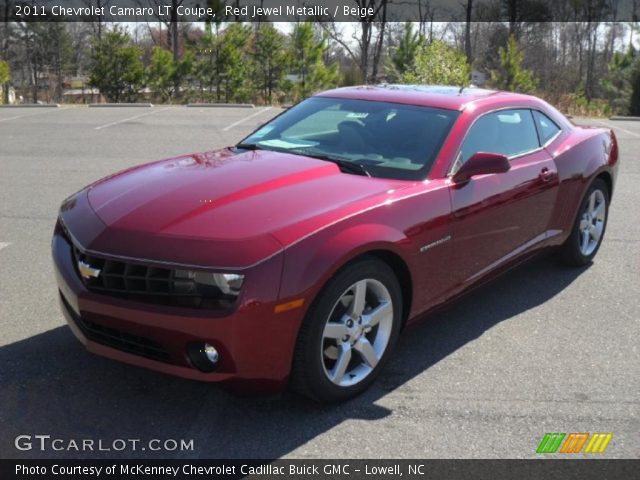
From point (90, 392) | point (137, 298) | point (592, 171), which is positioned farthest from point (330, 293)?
point (592, 171)

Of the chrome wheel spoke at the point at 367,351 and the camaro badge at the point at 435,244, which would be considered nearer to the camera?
the chrome wheel spoke at the point at 367,351

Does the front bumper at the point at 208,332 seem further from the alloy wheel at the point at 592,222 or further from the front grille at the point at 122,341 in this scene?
the alloy wheel at the point at 592,222

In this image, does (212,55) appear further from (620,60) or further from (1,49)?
(620,60)

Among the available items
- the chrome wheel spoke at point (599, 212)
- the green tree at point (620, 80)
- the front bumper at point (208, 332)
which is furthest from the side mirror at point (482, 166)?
the green tree at point (620, 80)

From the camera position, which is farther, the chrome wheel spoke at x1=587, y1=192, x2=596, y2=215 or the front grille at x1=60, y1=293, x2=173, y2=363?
the chrome wheel spoke at x1=587, y1=192, x2=596, y2=215

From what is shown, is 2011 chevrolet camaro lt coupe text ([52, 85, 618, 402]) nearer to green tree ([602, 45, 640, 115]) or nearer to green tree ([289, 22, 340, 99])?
green tree ([289, 22, 340, 99])

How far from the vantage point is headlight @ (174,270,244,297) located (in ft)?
9.64

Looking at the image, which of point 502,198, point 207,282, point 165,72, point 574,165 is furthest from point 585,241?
point 165,72

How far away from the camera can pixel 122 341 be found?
3.17 m

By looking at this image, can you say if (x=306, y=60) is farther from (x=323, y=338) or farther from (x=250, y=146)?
(x=323, y=338)

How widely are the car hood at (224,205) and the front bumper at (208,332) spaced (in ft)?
0.61

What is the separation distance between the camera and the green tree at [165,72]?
23.3 meters

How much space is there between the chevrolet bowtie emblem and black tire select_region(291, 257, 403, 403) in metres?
0.98

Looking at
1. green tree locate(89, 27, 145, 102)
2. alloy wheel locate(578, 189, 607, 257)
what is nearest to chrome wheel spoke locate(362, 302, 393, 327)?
alloy wheel locate(578, 189, 607, 257)
